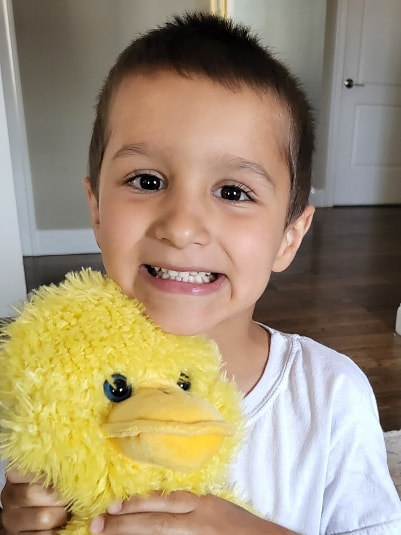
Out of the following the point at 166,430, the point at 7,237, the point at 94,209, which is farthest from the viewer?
the point at 7,237

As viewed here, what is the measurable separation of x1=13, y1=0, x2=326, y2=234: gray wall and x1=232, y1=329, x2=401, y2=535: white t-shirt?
189 cm

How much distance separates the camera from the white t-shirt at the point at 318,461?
583 mm

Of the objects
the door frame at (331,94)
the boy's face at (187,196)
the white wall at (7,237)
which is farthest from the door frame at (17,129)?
the door frame at (331,94)

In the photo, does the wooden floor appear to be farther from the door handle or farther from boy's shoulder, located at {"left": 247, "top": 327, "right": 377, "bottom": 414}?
the door handle

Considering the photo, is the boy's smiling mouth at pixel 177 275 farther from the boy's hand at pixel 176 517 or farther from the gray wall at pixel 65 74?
the gray wall at pixel 65 74

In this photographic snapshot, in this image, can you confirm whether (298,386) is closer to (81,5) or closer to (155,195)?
(155,195)

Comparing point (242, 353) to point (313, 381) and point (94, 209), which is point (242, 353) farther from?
point (94, 209)

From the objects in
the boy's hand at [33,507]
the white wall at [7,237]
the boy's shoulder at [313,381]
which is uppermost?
the boy's hand at [33,507]

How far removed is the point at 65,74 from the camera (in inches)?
94.9

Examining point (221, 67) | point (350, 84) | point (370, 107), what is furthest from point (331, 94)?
point (221, 67)

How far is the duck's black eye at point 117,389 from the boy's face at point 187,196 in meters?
0.08

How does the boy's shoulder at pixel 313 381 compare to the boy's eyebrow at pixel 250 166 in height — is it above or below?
below

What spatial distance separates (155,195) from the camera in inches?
18.4

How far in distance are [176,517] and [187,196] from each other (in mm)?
271
